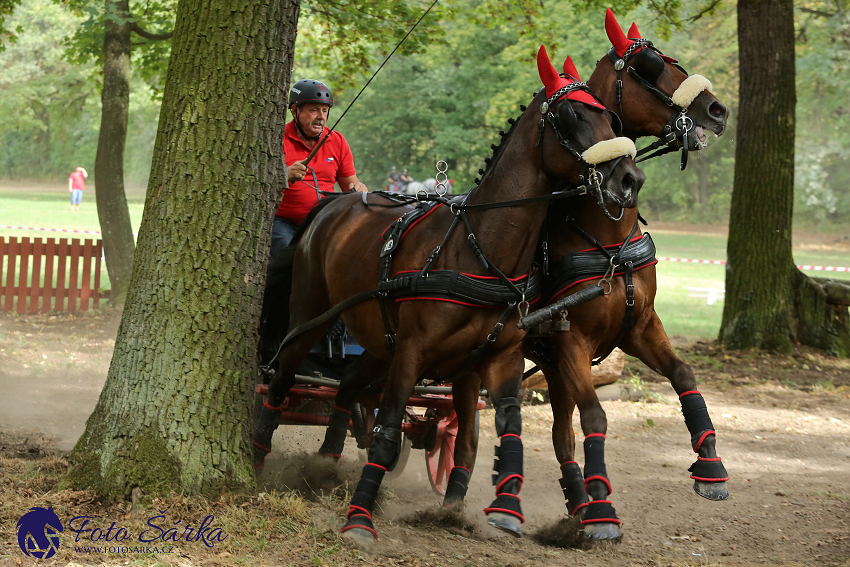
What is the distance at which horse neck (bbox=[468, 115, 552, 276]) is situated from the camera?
4047mm

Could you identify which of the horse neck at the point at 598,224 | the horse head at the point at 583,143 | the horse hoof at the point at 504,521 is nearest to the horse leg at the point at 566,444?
the horse hoof at the point at 504,521

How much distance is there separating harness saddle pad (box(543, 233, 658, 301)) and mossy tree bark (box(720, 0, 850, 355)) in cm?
645

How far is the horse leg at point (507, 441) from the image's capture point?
13.0ft

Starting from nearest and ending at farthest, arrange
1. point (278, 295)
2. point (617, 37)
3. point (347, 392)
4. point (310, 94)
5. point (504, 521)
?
1. point (504, 521)
2. point (617, 37)
3. point (347, 392)
4. point (278, 295)
5. point (310, 94)

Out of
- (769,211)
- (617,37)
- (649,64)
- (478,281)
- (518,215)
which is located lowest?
(478,281)

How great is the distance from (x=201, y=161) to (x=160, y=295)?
2.43 ft

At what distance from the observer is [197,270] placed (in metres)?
4.30

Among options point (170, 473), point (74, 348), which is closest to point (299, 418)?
point (170, 473)

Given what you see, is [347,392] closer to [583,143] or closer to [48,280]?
[583,143]

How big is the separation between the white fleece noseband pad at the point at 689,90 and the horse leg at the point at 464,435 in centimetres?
190

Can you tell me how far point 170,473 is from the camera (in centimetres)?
412

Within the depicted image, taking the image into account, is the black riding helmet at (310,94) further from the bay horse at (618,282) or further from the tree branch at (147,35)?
the tree branch at (147,35)

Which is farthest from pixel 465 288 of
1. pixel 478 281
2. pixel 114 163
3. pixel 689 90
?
pixel 114 163

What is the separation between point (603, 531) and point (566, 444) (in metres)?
0.70
